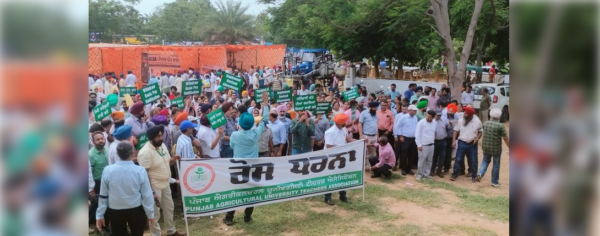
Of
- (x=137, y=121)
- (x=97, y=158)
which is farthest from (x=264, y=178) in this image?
(x=137, y=121)

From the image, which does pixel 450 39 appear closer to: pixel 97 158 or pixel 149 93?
pixel 149 93

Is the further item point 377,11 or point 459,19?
point 459,19

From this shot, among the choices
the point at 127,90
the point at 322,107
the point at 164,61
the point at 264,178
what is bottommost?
the point at 264,178

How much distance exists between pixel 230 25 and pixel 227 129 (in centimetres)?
4955

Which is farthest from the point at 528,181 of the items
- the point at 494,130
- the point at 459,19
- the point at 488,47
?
the point at 488,47

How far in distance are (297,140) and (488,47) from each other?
20.7 m

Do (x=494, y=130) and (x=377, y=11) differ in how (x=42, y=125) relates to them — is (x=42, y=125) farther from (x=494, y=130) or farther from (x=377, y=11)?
(x=377, y=11)

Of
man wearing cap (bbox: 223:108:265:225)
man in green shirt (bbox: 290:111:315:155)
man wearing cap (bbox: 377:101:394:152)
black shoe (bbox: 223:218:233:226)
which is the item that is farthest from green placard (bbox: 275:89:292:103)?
black shoe (bbox: 223:218:233:226)

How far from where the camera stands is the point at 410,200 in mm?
8570

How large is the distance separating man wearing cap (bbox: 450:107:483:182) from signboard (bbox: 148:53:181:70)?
16488 millimetres

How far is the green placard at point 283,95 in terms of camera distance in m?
11.5

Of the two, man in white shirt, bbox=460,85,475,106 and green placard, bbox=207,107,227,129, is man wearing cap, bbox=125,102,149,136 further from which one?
man in white shirt, bbox=460,85,475,106

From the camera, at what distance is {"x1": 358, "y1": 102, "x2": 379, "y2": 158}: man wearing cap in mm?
10141

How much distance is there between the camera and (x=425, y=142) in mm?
9773
